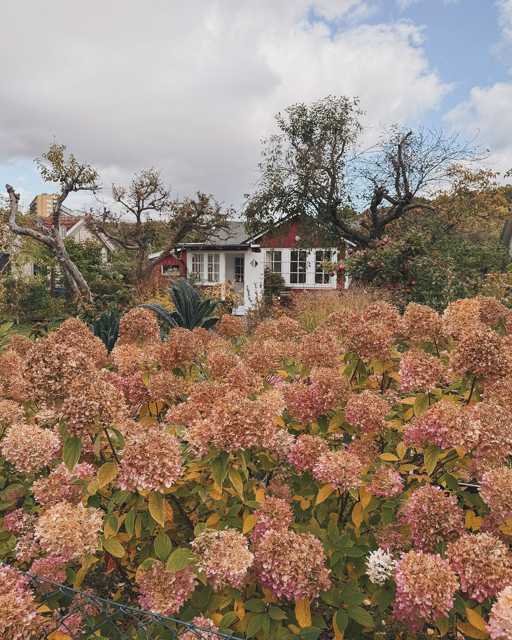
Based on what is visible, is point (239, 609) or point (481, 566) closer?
point (481, 566)

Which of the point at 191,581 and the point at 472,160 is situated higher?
the point at 472,160

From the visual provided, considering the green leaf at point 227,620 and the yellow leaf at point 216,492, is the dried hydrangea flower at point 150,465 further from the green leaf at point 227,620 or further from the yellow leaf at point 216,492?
the green leaf at point 227,620

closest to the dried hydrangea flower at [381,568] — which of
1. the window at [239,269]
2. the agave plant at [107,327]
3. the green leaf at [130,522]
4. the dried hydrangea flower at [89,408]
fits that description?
the green leaf at [130,522]

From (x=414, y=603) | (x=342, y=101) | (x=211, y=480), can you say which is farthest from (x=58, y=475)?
(x=342, y=101)

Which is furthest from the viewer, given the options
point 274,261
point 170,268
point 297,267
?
point 170,268

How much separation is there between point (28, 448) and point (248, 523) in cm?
74

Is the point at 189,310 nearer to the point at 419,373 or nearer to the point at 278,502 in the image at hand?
the point at 419,373

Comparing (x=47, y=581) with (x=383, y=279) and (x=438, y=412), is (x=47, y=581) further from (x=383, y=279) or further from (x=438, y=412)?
(x=383, y=279)

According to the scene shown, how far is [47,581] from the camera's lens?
1.26 metres

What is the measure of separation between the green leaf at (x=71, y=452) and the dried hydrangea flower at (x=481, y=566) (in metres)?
0.94

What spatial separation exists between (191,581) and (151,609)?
110 mm

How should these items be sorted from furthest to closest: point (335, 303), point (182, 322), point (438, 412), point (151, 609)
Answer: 1. point (335, 303)
2. point (182, 322)
3. point (438, 412)
4. point (151, 609)

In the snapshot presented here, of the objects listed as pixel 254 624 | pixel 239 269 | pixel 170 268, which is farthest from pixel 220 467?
pixel 170 268

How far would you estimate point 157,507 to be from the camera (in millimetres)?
1147
